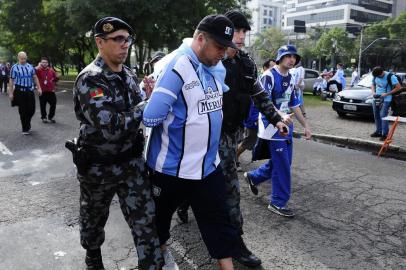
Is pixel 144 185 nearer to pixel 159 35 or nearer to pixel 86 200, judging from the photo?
pixel 86 200

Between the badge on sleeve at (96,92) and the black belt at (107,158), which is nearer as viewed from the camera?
the badge on sleeve at (96,92)

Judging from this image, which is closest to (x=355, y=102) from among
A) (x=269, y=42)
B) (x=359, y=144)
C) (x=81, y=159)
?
(x=359, y=144)

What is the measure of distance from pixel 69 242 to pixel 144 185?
4.94 ft

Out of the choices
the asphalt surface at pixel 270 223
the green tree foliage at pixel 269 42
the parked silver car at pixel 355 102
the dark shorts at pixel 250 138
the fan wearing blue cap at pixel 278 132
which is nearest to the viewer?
the asphalt surface at pixel 270 223

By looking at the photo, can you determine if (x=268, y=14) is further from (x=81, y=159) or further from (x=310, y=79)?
(x=81, y=159)

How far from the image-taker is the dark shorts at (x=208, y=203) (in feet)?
8.00


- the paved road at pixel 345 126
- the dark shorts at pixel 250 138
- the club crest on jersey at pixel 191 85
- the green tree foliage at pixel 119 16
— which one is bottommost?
the paved road at pixel 345 126

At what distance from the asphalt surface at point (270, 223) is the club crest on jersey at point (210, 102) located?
1.45 m

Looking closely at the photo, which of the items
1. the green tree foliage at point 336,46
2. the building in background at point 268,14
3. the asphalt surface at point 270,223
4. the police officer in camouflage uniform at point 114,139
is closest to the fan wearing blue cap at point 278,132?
the asphalt surface at point 270,223

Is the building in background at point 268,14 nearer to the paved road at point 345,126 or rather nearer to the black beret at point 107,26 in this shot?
the paved road at point 345,126

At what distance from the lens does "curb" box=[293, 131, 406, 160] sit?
7754 millimetres

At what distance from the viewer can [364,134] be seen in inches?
369

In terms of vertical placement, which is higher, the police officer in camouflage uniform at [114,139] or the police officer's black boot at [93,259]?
the police officer in camouflage uniform at [114,139]

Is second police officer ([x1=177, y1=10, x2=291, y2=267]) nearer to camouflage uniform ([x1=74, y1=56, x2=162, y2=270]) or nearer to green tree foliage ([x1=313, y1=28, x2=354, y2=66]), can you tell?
camouflage uniform ([x1=74, y1=56, x2=162, y2=270])
